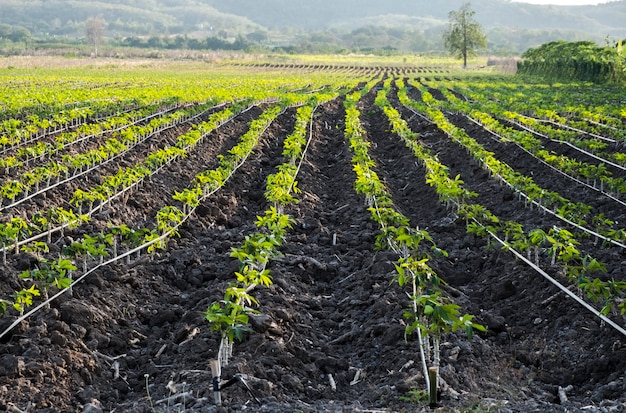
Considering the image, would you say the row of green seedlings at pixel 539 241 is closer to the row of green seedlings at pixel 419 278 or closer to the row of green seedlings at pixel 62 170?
the row of green seedlings at pixel 419 278

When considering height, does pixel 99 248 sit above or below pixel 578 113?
above

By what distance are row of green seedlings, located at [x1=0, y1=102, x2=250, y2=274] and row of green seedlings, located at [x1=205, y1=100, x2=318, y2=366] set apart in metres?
2.02

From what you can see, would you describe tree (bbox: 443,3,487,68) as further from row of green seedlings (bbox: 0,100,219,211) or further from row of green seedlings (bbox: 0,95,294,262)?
row of green seedlings (bbox: 0,95,294,262)

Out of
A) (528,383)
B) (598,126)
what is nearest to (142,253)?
(528,383)

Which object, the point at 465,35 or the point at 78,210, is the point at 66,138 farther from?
the point at 465,35

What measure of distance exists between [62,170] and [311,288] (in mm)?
5225

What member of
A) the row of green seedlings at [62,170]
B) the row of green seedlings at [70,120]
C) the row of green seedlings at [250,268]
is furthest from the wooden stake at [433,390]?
the row of green seedlings at [70,120]

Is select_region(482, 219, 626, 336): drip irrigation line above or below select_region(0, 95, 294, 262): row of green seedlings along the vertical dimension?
below

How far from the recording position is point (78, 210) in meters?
10.6

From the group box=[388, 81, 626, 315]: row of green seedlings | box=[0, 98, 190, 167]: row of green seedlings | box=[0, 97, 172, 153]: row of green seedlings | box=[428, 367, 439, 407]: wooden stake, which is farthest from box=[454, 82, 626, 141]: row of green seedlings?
box=[428, 367, 439, 407]: wooden stake

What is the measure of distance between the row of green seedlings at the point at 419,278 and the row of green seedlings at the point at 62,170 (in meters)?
4.31

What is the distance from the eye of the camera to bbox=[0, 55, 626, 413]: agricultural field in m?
5.41

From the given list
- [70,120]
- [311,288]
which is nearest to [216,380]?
[311,288]

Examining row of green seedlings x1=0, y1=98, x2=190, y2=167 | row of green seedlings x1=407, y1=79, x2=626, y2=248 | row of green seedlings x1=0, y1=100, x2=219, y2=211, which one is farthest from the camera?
row of green seedlings x1=0, y1=98, x2=190, y2=167
